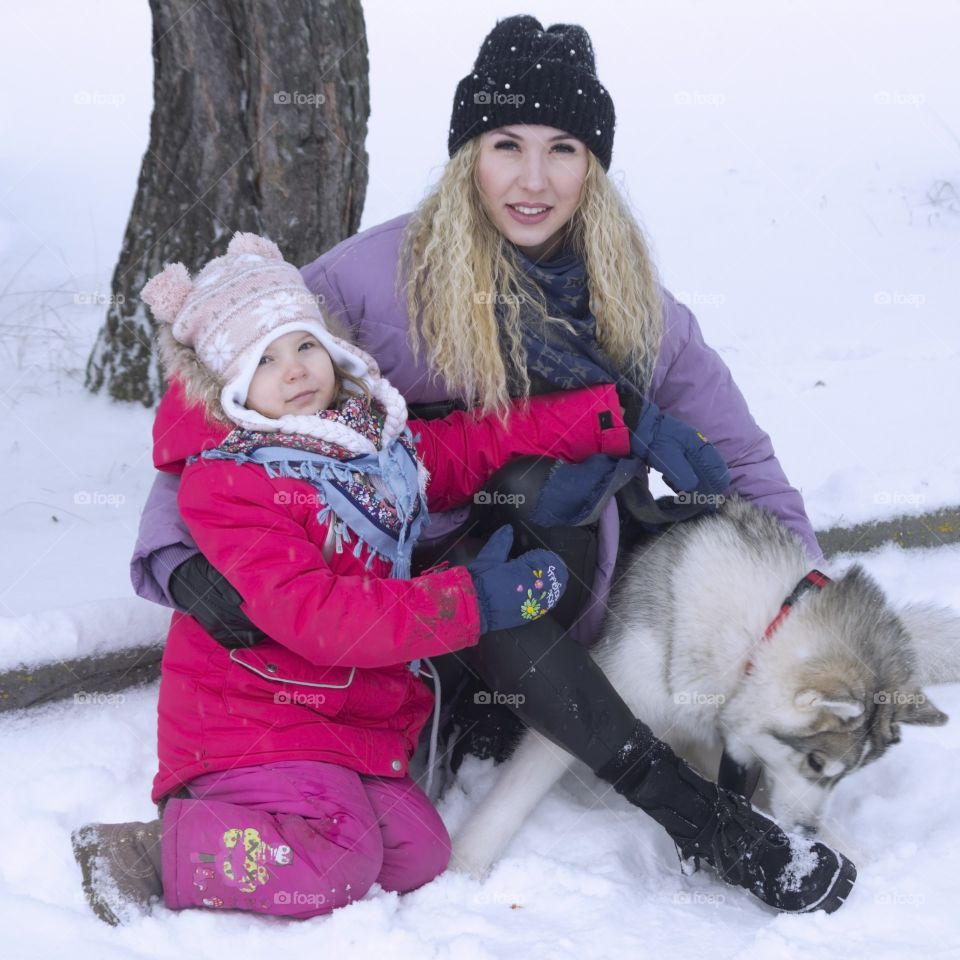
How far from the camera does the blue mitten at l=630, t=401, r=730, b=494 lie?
2389mm

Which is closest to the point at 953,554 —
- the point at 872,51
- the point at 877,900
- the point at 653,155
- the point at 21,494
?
the point at 877,900

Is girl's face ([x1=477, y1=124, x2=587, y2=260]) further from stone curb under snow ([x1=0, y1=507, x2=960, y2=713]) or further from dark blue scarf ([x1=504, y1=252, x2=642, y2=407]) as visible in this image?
stone curb under snow ([x1=0, y1=507, x2=960, y2=713])

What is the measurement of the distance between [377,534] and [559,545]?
410 mm

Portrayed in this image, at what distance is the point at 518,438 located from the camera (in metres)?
2.46

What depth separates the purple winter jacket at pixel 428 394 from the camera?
2.17 meters

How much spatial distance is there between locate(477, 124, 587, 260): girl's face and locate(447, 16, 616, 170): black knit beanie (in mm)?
35

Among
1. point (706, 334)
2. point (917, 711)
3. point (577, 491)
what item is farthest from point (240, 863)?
point (706, 334)

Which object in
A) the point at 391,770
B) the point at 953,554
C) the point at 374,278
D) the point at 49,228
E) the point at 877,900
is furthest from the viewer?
the point at 49,228

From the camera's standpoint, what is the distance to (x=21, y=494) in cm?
322

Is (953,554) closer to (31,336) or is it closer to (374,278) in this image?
(374,278)

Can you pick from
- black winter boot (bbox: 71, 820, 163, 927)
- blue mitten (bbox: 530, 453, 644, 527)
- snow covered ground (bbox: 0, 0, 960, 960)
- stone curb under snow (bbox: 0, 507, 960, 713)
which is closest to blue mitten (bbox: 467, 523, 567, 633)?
blue mitten (bbox: 530, 453, 644, 527)

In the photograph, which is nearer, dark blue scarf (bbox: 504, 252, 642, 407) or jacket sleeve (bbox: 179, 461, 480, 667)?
jacket sleeve (bbox: 179, 461, 480, 667)

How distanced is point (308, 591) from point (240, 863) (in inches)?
19.6

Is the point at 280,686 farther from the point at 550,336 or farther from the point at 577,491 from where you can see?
the point at 550,336
